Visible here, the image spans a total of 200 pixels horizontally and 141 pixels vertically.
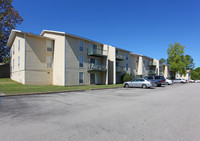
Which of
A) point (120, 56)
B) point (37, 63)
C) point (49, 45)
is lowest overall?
point (37, 63)

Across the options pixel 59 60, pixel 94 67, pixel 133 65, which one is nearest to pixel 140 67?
pixel 133 65

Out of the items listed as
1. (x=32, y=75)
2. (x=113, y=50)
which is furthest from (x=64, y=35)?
(x=113, y=50)

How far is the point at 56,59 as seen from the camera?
73.9 ft

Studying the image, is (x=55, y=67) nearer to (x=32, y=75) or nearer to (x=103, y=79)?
(x=32, y=75)

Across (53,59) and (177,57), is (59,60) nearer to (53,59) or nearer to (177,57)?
(53,59)

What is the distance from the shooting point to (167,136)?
12.4 ft

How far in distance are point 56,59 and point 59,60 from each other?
2.82 ft

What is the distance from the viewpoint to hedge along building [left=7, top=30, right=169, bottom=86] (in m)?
20.4

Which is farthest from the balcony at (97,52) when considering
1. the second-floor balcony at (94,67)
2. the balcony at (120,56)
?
the balcony at (120,56)

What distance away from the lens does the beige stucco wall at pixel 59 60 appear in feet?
70.1

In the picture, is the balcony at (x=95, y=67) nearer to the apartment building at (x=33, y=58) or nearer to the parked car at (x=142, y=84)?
the parked car at (x=142, y=84)

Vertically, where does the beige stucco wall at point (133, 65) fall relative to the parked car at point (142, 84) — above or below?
above

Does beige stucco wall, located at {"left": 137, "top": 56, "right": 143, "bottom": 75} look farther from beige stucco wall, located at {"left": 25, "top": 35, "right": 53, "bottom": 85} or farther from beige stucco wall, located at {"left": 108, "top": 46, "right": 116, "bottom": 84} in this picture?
beige stucco wall, located at {"left": 25, "top": 35, "right": 53, "bottom": 85}

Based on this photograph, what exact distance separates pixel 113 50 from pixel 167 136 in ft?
84.7
